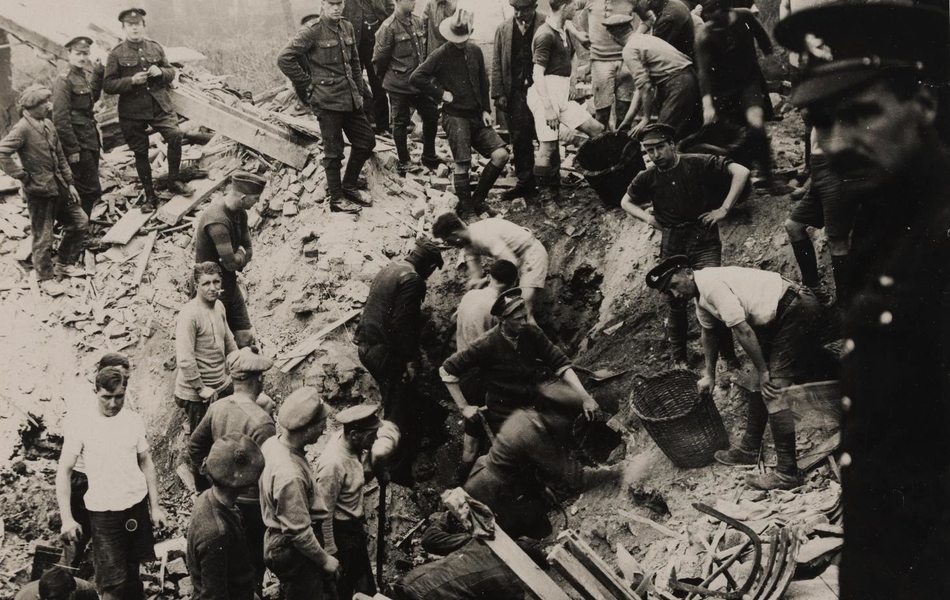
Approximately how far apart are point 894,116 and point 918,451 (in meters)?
1.25

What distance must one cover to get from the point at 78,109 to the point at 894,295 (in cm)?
814

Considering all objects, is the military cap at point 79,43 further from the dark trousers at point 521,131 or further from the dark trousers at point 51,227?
the dark trousers at point 521,131

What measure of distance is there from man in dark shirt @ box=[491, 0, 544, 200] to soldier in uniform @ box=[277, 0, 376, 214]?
142 cm

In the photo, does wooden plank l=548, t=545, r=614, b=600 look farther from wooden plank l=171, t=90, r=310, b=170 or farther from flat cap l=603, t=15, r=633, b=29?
wooden plank l=171, t=90, r=310, b=170

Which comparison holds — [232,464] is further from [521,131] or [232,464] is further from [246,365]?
[521,131]

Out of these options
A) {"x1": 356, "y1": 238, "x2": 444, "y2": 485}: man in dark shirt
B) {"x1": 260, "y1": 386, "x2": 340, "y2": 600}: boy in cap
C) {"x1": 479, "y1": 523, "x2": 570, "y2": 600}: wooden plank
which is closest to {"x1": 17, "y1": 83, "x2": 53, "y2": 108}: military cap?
{"x1": 356, "y1": 238, "x2": 444, "y2": 485}: man in dark shirt

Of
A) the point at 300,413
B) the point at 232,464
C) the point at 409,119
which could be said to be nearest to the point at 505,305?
the point at 300,413

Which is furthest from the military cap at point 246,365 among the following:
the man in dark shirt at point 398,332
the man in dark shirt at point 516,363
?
the man in dark shirt at point 398,332

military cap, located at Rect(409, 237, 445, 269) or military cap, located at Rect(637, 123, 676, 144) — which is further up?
military cap, located at Rect(637, 123, 676, 144)

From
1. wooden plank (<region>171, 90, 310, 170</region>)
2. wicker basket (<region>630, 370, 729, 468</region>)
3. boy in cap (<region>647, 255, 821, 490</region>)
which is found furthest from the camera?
wooden plank (<region>171, 90, 310, 170</region>)

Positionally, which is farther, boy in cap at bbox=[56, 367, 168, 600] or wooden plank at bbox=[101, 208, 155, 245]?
wooden plank at bbox=[101, 208, 155, 245]

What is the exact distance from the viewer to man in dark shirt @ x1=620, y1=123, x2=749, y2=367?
20.7 ft

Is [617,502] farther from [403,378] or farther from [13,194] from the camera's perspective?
[13,194]

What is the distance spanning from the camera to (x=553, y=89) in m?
8.10
